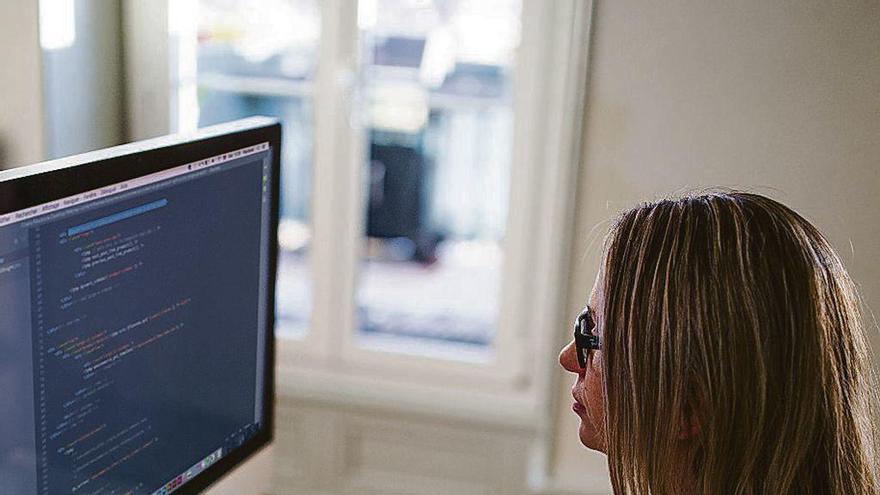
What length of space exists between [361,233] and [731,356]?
1.34 metres

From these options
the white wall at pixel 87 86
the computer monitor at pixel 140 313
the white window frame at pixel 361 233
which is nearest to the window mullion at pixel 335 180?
the white window frame at pixel 361 233

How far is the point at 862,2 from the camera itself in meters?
1.78

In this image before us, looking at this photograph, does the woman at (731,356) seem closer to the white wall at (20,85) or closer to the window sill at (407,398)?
the window sill at (407,398)

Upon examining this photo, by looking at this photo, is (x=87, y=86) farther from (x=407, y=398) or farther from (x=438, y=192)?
(x=438, y=192)

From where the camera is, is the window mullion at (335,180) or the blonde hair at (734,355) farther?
the window mullion at (335,180)

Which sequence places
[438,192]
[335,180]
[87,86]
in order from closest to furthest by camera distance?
[87,86], [335,180], [438,192]

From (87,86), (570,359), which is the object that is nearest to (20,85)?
(87,86)

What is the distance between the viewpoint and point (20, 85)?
190 cm

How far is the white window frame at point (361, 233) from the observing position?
2020 millimetres

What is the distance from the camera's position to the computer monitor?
41.2 inches

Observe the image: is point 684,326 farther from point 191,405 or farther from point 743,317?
point 191,405

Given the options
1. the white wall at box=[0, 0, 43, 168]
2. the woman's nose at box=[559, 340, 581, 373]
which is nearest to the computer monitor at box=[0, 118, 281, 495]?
the woman's nose at box=[559, 340, 581, 373]

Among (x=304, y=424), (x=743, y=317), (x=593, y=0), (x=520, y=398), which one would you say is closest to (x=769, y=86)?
(x=593, y=0)

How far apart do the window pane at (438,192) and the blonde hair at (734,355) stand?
1261mm
